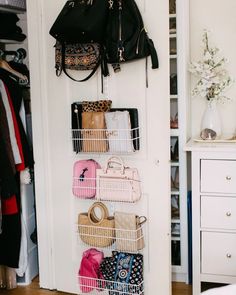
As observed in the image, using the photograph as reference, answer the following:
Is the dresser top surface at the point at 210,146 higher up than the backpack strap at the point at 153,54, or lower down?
lower down

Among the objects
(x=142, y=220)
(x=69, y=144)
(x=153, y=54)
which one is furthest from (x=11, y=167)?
(x=153, y=54)

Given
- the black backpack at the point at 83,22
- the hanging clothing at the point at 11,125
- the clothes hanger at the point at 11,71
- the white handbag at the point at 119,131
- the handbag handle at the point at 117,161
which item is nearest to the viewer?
the black backpack at the point at 83,22

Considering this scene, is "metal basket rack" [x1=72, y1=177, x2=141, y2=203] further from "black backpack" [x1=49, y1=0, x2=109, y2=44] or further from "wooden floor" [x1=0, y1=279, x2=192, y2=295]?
"black backpack" [x1=49, y1=0, x2=109, y2=44]

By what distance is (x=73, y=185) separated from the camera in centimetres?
288

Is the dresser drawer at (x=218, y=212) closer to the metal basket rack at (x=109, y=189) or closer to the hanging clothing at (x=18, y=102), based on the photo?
the metal basket rack at (x=109, y=189)

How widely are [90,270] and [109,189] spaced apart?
530mm

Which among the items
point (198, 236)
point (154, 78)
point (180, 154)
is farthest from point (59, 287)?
point (154, 78)

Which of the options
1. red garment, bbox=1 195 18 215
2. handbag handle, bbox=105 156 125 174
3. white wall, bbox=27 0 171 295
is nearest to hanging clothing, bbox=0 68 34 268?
red garment, bbox=1 195 18 215

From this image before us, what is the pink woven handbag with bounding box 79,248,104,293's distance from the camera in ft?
9.31

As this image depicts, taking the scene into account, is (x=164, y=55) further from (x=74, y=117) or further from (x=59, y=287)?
(x=59, y=287)

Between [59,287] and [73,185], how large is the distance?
0.73m

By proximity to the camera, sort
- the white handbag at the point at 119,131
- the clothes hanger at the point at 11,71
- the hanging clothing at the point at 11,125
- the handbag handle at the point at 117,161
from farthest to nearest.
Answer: the clothes hanger at the point at 11,71 → the hanging clothing at the point at 11,125 → the handbag handle at the point at 117,161 → the white handbag at the point at 119,131

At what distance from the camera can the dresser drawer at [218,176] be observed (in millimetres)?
2719

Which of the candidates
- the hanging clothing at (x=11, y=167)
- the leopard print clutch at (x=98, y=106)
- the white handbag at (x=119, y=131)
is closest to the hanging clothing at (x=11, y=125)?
the hanging clothing at (x=11, y=167)
